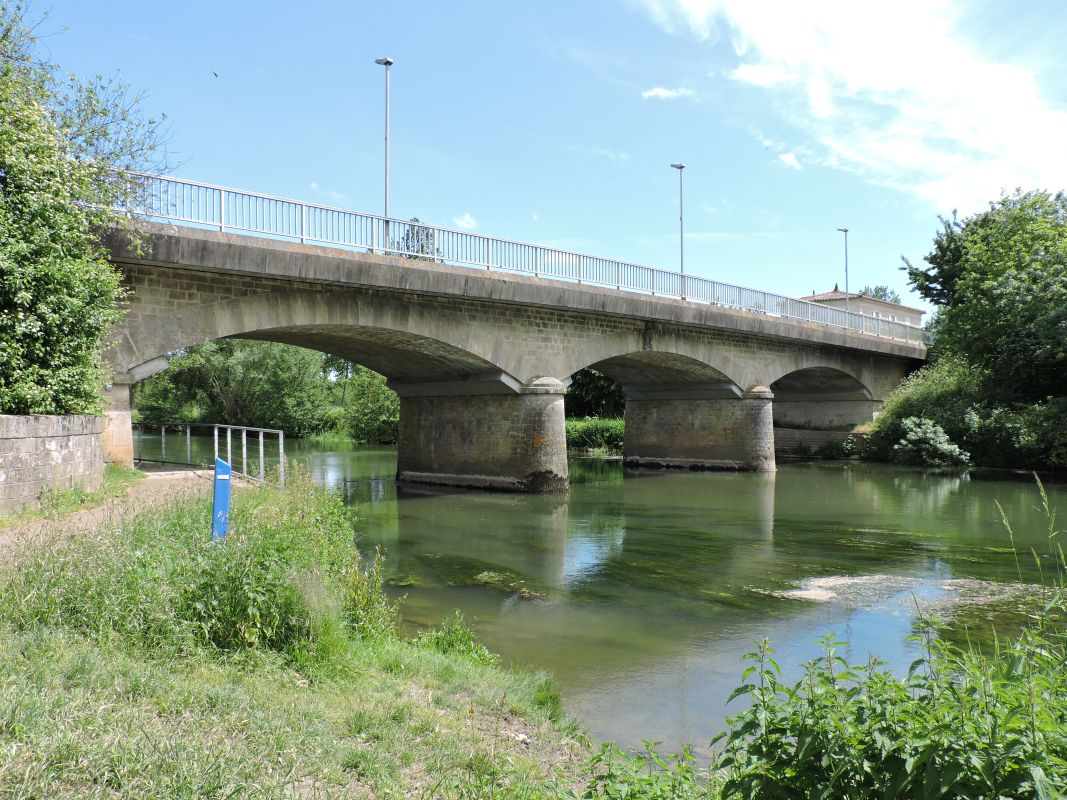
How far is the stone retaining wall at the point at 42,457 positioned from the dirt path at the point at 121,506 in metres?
0.45

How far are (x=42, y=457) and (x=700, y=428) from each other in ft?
67.3

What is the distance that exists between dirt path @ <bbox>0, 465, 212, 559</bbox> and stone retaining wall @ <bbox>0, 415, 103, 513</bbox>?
45 centimetres

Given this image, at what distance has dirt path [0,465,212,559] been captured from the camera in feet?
20.6

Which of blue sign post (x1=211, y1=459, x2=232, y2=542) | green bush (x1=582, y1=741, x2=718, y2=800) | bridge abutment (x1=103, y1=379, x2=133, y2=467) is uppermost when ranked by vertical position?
bridge abutment (x1=103, y1=379, x2=133, y2=467)

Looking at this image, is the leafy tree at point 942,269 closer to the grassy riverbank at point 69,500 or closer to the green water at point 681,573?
the green water at point 681,573

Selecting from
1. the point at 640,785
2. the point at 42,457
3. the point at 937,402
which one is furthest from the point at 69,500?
the point at 937,402

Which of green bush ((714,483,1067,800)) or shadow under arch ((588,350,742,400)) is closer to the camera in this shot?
green bush ((714,483,1067,800))

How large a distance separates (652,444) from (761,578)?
17.5m

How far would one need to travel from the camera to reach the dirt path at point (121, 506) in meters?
6.29

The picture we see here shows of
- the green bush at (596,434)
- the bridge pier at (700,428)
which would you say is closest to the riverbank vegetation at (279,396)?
the green bush at (596,434)

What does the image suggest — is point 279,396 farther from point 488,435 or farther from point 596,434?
point 488,435

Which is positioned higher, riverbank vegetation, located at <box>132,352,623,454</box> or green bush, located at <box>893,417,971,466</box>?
riverbank vegetation, located at <box>132,352,623,454</box>

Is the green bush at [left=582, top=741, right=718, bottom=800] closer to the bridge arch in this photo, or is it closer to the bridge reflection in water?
the bridge reflection in water

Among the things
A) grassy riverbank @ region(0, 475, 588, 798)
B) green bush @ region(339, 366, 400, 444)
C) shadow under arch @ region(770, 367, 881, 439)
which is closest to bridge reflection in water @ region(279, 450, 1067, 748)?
grassy riverbank @ region(0, 475, 588, 798)
